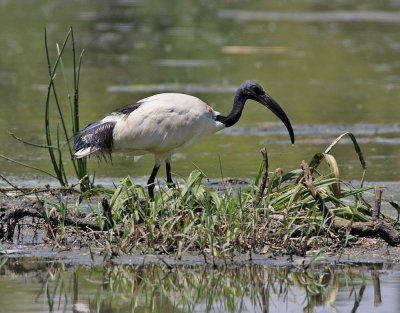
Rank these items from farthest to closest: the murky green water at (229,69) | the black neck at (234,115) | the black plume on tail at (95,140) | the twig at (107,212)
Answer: the murky green water at (229,69) → the black neck at (234,115) → the black plume on tail at (95,140) → the twig at (107,212)

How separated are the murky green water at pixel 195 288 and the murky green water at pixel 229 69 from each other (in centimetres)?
271

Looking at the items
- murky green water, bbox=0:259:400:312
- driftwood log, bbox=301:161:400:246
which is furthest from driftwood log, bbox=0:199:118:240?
Answer: driftwood log, bbox=301:161:400:246

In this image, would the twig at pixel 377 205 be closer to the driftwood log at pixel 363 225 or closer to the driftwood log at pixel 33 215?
the driftwood log at pixel 363 225

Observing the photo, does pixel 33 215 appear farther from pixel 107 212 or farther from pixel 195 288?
pixel 195 288

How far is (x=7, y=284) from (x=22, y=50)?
13949 millimetres

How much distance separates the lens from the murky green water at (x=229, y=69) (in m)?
10.7

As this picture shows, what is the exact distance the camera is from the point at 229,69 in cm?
1716

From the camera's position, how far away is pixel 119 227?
651cm

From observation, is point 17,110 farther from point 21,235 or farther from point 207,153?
point 21,235

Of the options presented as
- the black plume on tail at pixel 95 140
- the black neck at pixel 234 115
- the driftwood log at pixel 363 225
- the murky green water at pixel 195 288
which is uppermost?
the black neck at pixel 234 115

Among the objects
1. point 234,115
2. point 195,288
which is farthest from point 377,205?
point 234,115

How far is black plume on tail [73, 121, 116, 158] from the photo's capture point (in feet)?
24.5

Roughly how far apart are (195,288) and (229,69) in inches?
469

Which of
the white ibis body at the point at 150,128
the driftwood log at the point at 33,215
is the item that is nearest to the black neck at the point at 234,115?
the white ibis body at the point at 150,128
